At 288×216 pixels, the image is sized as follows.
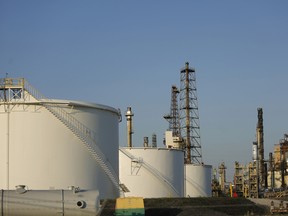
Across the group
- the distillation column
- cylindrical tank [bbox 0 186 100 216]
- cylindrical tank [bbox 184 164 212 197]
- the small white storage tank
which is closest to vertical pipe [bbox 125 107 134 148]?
the small white storage tank

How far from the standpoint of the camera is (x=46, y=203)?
25.5 meters

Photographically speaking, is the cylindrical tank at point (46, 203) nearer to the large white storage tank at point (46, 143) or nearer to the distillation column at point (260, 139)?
the large white storage tank at point (46, 143)

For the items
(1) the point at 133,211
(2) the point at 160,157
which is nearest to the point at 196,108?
(2) the point at 160,157

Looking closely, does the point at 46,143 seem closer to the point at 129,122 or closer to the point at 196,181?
the point at 129,122

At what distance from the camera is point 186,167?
68750 millimetres

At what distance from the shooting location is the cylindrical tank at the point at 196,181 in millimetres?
67750

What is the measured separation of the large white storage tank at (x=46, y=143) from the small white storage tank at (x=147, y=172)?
16170mm

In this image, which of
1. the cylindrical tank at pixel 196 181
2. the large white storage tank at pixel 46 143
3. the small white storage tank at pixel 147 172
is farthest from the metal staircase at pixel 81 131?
the cylindrical tank at pixel 196 181

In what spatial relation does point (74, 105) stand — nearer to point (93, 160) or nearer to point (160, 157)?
point (93, 160)

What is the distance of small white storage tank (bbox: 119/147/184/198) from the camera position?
51.8 metres

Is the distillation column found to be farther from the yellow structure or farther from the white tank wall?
the yellow structure

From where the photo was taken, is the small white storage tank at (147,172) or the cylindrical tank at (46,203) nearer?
the cylindrical tank at (46,203)

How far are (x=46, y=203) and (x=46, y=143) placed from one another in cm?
862

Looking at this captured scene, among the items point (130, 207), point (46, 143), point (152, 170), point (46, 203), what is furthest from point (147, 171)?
point (46, 203)
